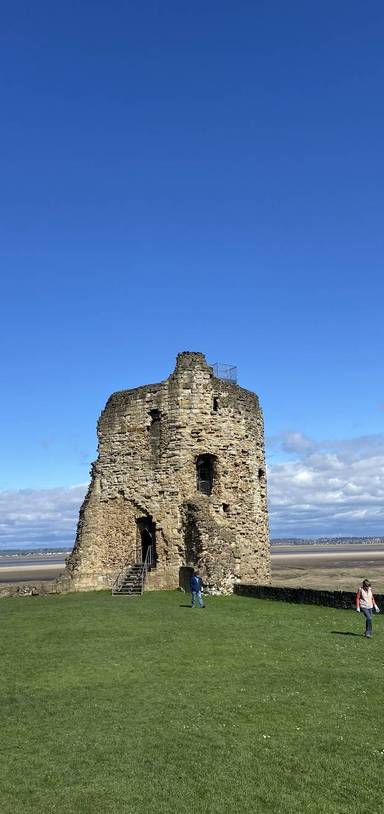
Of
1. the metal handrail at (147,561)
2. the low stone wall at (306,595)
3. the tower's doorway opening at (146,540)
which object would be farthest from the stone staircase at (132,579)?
the low stone wall at (306,595)

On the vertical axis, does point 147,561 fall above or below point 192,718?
above

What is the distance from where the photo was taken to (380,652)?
505 inches

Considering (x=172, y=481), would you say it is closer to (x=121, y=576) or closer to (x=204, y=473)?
(x=204, y=473)

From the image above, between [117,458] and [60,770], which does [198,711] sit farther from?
[117,458]

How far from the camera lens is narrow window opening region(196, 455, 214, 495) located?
86.3 feet

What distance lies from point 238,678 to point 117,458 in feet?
55.0

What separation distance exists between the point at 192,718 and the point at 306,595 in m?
11.5

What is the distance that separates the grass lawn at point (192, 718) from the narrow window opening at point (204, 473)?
10367 mm

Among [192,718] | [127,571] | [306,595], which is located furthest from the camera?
[127,571]

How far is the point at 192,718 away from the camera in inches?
354

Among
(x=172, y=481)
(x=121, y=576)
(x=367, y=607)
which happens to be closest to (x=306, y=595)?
(x=367, y=607)

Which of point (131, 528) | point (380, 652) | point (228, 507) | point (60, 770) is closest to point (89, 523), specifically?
point (131, 528)

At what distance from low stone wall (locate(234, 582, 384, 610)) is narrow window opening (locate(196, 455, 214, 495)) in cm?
497

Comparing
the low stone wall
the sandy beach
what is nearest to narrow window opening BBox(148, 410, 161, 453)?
the low stone wall
